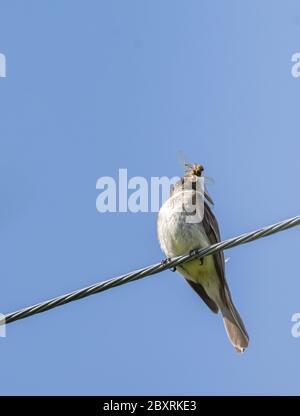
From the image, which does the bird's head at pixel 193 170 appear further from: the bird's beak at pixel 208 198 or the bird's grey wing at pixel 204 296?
the bird's grey wing at pixel 204 296

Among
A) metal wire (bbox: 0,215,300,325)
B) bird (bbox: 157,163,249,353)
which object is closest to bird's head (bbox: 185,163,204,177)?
bird (bbox: 157,163,249,353)

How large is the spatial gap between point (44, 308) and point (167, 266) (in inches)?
48.5

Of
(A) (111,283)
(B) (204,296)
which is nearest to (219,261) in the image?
(B) (204,296)

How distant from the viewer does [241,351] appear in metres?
9.63

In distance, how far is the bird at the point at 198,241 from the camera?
9.66 m

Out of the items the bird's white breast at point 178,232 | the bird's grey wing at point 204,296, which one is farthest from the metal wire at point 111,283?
the bird's grey wing at point 204,296

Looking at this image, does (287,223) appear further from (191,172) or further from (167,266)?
(191,172)

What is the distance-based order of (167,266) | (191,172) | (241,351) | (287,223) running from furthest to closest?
1. (191,172)
2. (241,351)
3. (167,266)
4. (287,223)

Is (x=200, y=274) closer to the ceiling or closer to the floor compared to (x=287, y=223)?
closer to the ceiling

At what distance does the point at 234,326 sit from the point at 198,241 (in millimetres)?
973

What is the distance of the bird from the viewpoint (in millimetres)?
9656

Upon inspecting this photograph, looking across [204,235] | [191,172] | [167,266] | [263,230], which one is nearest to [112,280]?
[167,266]

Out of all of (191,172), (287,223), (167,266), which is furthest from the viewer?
(191,172)

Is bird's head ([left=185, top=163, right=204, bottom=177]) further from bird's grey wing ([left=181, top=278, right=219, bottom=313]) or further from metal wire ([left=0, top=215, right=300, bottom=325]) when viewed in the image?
metal wire ([left=0, top=215, right=300, bottom=325])
